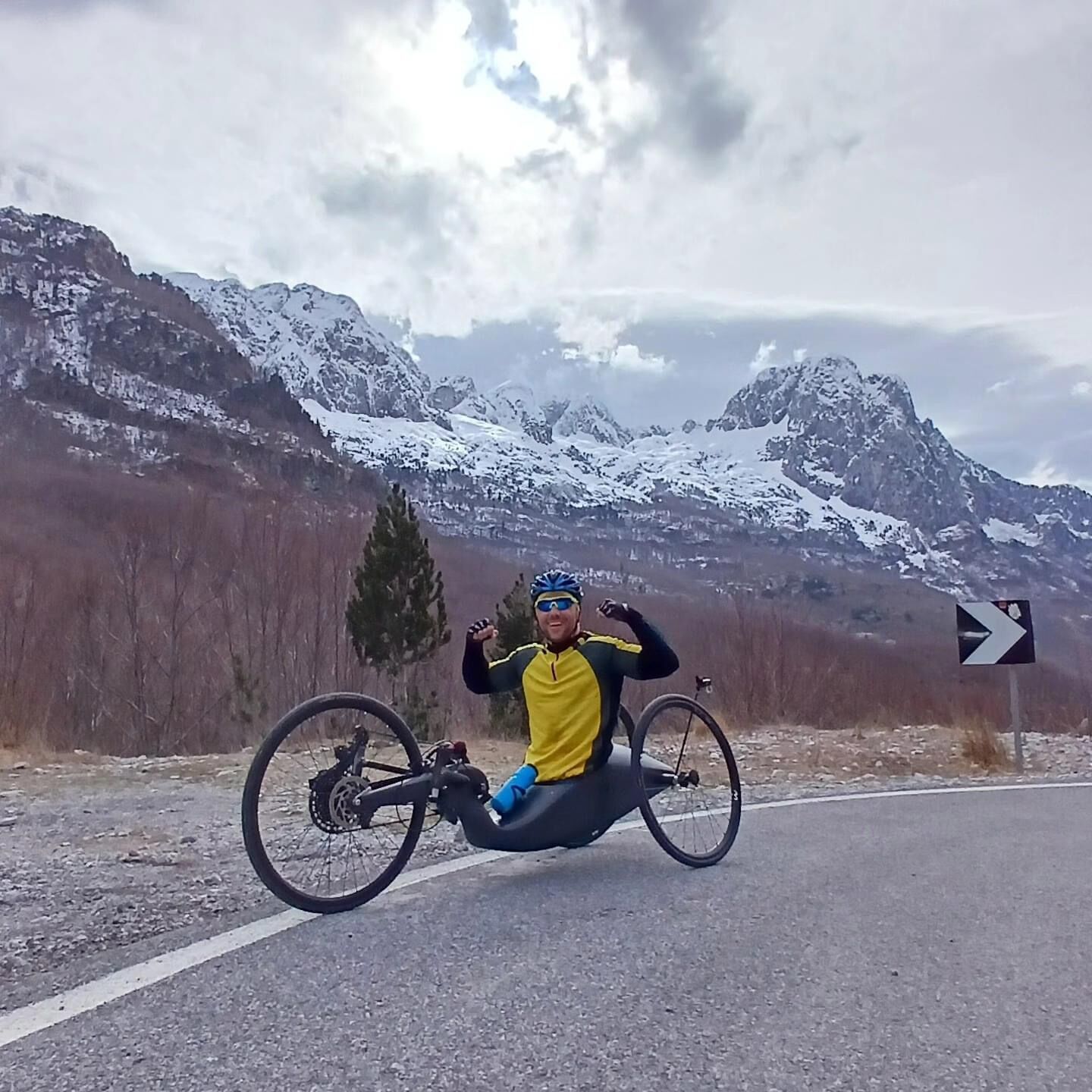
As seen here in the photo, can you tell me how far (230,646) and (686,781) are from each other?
20.4 metres

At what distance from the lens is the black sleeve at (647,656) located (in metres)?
4.64

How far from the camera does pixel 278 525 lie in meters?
26.0

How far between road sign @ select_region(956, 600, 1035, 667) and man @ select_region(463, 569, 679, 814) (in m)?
7.02

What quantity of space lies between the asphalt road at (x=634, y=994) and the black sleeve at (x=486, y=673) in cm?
82

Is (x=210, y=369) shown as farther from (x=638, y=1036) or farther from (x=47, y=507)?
(x=638, y=1036)

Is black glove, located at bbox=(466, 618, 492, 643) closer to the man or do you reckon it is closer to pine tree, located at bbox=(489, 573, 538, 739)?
the man

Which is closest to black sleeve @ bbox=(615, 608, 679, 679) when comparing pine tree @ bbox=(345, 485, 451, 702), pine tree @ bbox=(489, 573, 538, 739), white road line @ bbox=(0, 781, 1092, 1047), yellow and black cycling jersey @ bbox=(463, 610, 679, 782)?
yellow and black cycling jersey @ bbox=(463, 610, 679, 782)

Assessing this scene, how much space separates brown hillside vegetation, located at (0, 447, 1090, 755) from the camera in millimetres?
21391

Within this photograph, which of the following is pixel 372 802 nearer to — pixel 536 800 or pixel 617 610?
pixel 536 800

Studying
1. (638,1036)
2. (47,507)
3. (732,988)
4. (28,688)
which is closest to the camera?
(638,1036)

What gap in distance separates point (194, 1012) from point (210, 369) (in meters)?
185

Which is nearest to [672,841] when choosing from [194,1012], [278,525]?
[194,1012]

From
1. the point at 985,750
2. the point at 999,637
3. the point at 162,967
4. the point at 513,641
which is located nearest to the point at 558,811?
the point at 162,967

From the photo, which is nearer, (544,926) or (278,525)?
(544,926)
